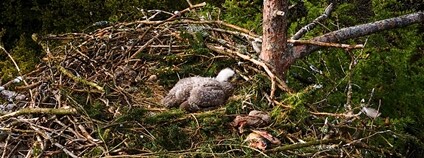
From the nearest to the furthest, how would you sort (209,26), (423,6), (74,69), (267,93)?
(267,93) → (74,69) → (209,26) → (423,6)

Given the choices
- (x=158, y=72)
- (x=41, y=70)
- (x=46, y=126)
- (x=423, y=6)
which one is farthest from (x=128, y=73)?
(x=423, y=6)

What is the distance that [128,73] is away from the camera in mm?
3918

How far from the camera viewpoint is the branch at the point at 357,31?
3.86 m

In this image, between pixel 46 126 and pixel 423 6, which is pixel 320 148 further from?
pixel 423 6

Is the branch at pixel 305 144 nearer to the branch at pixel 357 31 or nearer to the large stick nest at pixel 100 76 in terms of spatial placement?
the large stick nest at pixel 100 76

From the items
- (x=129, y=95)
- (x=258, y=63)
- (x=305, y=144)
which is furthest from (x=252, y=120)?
(x=129, y=95)

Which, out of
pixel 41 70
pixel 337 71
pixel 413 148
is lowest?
pixel 413 148

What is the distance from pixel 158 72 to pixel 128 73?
0.57 ft

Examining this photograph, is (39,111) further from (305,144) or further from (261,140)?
(305,144)

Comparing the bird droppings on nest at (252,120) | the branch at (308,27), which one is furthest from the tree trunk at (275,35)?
the bird droppings on nest at (252,120)

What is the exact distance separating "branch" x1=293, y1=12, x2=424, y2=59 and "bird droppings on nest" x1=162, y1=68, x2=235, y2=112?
503mm

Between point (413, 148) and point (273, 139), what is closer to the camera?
point (273, 139)

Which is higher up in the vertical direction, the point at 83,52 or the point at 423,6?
the point at 83,52

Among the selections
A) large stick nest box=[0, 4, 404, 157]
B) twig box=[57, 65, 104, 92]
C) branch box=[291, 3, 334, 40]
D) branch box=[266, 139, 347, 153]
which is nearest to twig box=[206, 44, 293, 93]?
large stick nest box=[0, 4, 404, 157]
